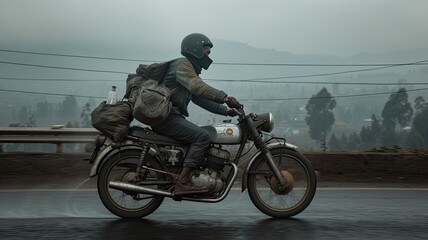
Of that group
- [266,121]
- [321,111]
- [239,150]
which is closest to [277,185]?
[239,150]

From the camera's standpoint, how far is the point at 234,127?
581 centimetres

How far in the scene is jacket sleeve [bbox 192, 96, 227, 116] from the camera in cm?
638

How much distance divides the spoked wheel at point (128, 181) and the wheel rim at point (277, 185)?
1014mm

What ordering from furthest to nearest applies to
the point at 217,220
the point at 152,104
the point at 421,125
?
1. the point at 421,125
2. the point at 217,220
3. the point at 152,104

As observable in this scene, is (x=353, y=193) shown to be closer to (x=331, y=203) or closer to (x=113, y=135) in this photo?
(x=331, y=203)

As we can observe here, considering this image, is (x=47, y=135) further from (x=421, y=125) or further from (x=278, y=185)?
(x=421, y=125)

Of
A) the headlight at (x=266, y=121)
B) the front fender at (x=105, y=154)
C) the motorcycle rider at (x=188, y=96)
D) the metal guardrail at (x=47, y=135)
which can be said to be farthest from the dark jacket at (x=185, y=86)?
the metal guardrail at (x=47, y=135)

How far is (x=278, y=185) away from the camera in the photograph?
586cm

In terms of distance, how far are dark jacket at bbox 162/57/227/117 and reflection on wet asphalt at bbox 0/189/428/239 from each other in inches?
46.9

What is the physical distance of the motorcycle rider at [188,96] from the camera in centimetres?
560

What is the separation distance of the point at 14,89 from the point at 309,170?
3081 centimetres

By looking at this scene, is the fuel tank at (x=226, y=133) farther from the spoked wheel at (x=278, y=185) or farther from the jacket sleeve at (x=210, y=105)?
the jacket sleeve at (x=210, y=105)

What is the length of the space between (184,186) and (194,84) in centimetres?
105

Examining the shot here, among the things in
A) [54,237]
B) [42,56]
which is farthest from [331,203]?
[42,56]
